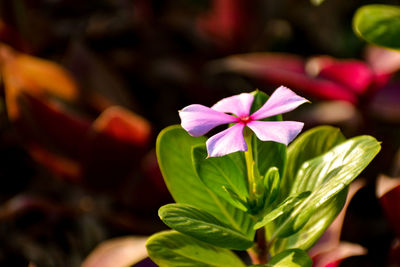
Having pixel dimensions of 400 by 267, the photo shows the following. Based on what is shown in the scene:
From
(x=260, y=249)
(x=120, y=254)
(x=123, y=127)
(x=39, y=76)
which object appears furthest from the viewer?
(x=39, y=76)

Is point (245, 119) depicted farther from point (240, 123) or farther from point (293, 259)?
point (293, 259)

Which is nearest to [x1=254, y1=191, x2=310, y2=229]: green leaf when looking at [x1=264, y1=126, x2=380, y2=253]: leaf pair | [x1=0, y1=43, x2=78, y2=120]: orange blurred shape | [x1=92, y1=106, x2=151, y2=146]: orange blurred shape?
[x1=264, y1=126, x2=380, y2=253]: leaf pair

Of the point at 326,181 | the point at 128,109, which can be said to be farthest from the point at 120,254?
the point at 128,109

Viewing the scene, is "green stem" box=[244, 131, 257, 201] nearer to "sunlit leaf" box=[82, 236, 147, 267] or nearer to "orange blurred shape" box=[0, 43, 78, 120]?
"sunlit leaf" box=[82, 236, 147, 267]

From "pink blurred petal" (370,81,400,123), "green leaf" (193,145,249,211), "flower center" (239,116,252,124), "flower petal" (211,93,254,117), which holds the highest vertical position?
"flower petal" (211,93,254,117)

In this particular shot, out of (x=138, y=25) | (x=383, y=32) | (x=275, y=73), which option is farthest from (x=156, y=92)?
(x=383, y=32)

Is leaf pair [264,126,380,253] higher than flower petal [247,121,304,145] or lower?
lower

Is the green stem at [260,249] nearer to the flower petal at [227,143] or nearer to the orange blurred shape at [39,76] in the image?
the flower petal at [227,143]
